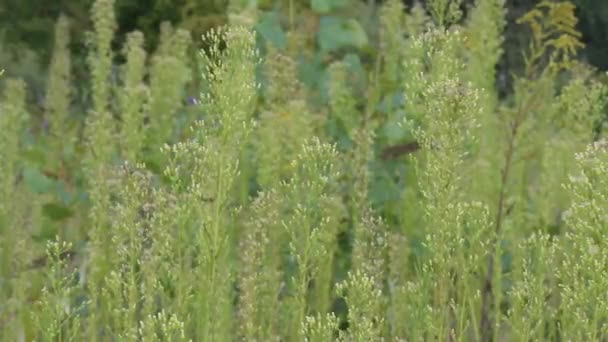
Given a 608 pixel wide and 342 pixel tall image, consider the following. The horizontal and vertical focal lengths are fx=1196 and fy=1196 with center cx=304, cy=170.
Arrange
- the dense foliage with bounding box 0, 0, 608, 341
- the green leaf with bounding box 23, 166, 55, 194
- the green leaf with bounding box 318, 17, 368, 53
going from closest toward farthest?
the dense foliage with bounding box 0, 0, 608, 341 < the green leaf with bounding box 23, 166, 55, 194 < the green leaf with bounding box 318, 17, 368, 53

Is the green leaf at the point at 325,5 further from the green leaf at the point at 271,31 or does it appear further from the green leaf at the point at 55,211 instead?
the green leaf at the point at 55,211

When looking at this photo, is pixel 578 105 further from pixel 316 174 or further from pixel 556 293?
pixel 316 174

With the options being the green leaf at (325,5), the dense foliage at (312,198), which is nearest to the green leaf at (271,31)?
the dense foliage at (312,198)

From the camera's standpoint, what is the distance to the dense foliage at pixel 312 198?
218 centimetres

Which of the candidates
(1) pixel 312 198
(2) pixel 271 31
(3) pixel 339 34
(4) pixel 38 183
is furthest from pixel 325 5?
(1) pixel 312 198

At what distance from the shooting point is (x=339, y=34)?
439 cm

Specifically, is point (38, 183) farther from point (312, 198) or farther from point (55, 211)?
point (312, 198)

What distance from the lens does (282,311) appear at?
347 centimetres

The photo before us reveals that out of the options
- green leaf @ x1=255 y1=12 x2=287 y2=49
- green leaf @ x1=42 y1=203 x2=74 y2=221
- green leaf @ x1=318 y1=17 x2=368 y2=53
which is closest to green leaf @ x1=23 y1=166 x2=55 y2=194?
green leaf @ x1=42 y1=203 x2=74 y2=221

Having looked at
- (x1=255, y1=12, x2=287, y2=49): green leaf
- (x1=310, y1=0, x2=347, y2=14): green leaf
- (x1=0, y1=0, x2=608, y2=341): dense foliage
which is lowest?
(x1=0, y1=0, x2=608, y2=341): dense foliage

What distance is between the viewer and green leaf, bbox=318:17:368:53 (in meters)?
4.39

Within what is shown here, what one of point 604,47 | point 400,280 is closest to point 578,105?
point 400,280

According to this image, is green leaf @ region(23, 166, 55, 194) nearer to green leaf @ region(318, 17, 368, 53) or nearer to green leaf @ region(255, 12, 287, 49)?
green leaf @ region(255, 12, 287, 49)

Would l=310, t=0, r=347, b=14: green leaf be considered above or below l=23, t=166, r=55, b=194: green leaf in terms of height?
above
